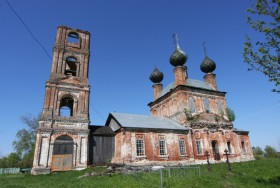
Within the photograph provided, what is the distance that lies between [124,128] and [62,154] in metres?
5.86

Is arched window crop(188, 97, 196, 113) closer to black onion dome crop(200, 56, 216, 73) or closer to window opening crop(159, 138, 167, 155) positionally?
window opening crop(159, 138, 167, 155)

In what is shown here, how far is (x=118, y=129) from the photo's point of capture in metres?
20.2

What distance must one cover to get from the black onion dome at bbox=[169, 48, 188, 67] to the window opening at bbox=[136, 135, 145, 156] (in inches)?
501

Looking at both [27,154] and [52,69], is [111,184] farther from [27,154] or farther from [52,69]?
[27,154]

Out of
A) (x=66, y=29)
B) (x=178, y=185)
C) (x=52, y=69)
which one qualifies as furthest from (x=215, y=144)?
(x=66, y=29)

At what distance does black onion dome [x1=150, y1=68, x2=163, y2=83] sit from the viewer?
3281 cm

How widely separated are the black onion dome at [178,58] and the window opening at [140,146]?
1272 centimetres

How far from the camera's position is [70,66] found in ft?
75.9

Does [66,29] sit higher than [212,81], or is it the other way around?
[66,29]

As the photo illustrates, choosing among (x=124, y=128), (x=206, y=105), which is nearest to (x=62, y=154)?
(x=124, y=128)

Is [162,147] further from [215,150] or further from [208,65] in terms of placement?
[208,65]

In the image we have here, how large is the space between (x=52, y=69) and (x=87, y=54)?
4.17 metres

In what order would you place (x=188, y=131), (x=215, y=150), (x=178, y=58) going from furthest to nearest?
(x=178, y=58)
(x=215, y=150)
(x=188, y=131)

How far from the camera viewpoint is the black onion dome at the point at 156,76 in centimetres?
3281
